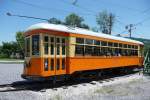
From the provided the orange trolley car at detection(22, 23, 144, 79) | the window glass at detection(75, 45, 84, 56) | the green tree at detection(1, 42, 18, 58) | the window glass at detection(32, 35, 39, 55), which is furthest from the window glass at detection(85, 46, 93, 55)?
the green tree at detection(1, 42, 18, 58)

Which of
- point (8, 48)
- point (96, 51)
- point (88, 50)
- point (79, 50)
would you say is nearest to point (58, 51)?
point (79, 50)

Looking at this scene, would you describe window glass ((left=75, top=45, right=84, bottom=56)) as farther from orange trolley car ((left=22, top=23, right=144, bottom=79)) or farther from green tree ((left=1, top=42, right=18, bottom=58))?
green tree ((left=1, top=42, right=18, bottom=58))

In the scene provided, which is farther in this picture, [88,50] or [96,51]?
[96,51]

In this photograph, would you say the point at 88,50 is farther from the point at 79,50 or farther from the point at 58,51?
the point at 58,51

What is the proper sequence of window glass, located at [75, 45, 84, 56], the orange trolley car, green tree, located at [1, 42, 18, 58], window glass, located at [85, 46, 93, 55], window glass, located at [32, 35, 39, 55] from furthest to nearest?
green tree, located at [1, 42, 18, 58] → window glass, located at [85, 46, 93, 55] → window glass, located at [75, 45, 84, 56] → window glass, located at [32, 35, 39, 55] → the orange trolley car

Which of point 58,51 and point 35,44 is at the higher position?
point 35,44

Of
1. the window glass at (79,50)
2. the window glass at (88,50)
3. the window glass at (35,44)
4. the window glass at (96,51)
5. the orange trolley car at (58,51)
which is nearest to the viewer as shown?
the orange trolley car at (58,51)

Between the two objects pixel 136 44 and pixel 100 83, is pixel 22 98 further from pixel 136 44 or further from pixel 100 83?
pixel 136 44

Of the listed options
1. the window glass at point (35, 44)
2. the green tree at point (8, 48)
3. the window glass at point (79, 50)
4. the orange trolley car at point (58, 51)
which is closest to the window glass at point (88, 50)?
the orange trolley car at point (58, 51)

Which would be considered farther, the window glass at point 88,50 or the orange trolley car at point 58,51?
the window glass at point 88,50

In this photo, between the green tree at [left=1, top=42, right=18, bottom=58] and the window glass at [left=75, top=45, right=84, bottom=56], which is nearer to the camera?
the window glass at [left=75, top=45, right=84, bottom=56]

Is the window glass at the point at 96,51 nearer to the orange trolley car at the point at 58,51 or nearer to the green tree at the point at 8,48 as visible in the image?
the orange trolley car at the point at 58,51

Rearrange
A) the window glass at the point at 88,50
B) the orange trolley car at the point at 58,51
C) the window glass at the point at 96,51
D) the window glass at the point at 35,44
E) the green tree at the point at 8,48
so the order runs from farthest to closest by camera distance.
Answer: the green tree at the point at 8,48
the window glass at the point at 96,51
the window glass at the point at 88,50
the window glass at the point at 35,44
the orange trolley car at the point at 58,51

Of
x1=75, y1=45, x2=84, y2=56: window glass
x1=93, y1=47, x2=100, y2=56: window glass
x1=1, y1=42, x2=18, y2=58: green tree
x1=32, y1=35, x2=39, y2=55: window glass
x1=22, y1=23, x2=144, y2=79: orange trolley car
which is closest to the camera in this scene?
x1=22, y1=23, x2=144, y2=79: orange trolley car
